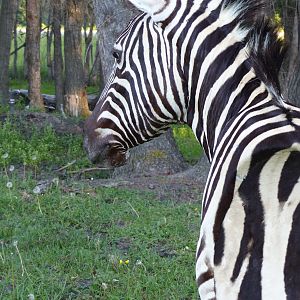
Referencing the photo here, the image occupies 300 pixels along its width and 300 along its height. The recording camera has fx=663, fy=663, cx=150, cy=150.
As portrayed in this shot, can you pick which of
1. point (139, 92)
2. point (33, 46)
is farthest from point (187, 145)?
point (139, 92)

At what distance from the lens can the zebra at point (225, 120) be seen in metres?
2.15

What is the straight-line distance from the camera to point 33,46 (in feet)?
56.1

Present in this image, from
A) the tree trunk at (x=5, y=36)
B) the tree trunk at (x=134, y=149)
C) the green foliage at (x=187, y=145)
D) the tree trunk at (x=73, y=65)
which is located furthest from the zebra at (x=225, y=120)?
the tree trunk at (x=73, y=65)

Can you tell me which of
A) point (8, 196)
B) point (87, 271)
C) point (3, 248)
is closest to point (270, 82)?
point (87, 271)

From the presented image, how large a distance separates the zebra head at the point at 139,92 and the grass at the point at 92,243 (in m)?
1.52

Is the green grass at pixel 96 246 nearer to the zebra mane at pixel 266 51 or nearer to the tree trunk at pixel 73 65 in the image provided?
the zebra mane at pixel 266 51

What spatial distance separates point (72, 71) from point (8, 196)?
10960 millimetres

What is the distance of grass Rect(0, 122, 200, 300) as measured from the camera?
469 centimetres

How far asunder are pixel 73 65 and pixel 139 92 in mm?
14730

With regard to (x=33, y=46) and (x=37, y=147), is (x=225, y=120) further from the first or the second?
(x=33, y=46)

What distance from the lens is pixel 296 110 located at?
2.35 m

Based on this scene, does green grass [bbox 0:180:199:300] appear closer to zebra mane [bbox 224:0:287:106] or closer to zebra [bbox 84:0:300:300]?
zebra [bbox 84:0:300:300]

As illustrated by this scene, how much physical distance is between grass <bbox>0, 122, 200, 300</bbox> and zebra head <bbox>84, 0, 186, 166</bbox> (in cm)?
152

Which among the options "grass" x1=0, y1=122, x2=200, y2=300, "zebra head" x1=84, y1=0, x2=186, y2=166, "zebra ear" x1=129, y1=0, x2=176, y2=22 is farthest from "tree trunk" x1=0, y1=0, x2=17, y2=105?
"zebra ear" x1=129, y1=0, x2=176, y2=22
